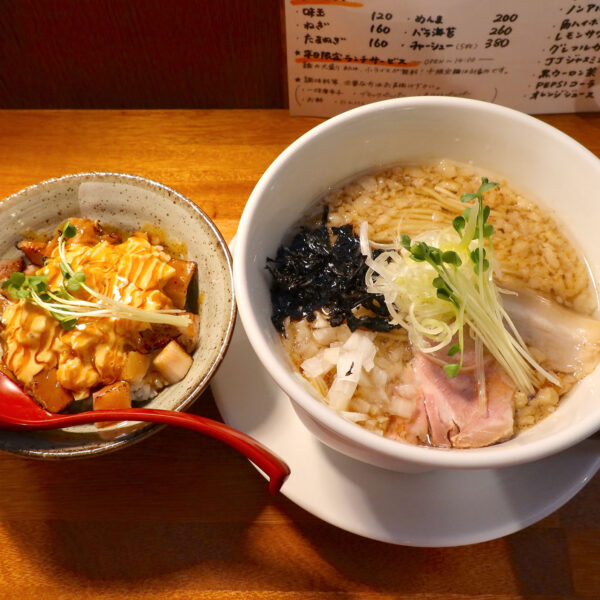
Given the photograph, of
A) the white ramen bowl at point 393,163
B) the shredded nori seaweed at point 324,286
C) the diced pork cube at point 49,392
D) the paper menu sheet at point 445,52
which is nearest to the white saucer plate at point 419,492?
the white ramen bowl at point 393,163

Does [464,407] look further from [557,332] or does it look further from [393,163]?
[393,163]

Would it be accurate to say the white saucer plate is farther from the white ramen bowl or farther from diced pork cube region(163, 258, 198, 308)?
diced pork cube region(163, 258, 198, 308)

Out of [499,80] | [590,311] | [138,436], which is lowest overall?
[138,436]

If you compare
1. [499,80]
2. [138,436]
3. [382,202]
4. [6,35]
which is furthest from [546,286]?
[6,35]

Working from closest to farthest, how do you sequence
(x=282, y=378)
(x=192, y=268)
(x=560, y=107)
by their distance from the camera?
(x=282, y=378) → (x=192, y=268) → (x=560, y=107)

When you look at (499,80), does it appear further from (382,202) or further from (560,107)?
(382,202)

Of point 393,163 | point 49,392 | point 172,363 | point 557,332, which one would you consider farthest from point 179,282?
point 557,332
